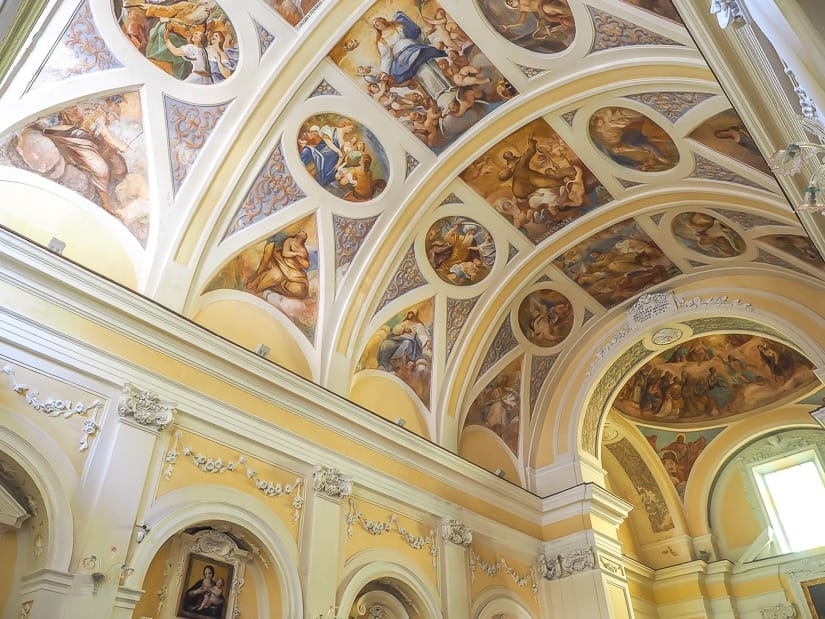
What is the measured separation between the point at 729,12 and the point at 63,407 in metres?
6.79

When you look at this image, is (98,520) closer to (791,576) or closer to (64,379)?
(64,379)

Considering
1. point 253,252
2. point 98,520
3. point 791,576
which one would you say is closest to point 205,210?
point 253,252

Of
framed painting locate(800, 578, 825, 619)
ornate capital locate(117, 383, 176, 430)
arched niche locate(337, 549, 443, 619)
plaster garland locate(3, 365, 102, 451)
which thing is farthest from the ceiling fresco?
framed painting locate(800, 578, 825, 619)

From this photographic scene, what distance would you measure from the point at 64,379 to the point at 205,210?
2978 mm

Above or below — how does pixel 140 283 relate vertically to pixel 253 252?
below

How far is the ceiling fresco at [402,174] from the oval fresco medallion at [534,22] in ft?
0.09

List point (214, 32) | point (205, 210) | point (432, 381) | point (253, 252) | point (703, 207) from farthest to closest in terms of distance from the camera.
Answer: point (432, 381), point (703, 207), point (253, 252), point (205, 210), point (214, 32)

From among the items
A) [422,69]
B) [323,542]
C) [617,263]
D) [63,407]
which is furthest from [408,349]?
[63,407]

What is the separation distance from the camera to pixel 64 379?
23.1ft

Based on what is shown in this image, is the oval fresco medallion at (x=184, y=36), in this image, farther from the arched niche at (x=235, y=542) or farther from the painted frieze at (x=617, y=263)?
the painted frieze at (x=617, y=263)

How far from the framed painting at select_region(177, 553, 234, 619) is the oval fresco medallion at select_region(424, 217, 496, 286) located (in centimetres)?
593

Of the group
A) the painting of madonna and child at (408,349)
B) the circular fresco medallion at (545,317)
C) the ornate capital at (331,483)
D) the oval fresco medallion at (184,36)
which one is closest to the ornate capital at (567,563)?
the painting of madonna and child at (408,349)

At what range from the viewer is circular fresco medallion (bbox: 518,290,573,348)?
13281mm

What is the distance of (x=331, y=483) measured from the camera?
9.14 meters
